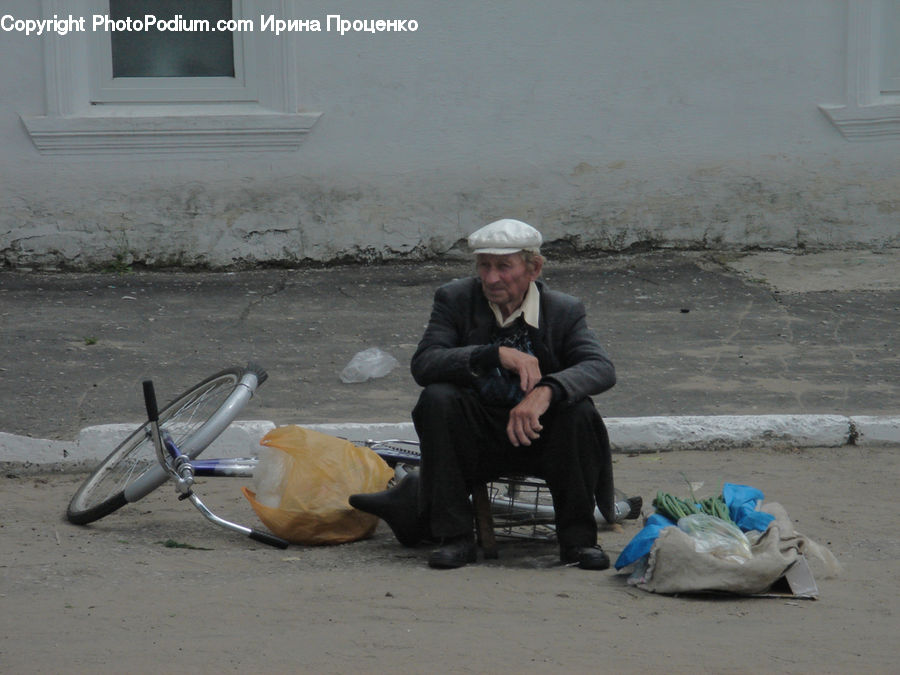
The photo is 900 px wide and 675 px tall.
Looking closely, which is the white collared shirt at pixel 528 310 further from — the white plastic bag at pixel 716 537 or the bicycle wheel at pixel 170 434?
the bicycle wheel at pixel 170 434

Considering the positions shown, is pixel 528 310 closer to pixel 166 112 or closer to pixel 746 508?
pixel 746 508

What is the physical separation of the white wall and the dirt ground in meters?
4.34

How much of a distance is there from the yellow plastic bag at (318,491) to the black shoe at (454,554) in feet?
1.33

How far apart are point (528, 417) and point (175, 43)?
6.02 m

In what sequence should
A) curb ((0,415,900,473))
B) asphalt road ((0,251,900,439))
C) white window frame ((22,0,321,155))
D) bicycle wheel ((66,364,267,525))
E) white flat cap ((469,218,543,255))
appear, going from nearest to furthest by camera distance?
white flat cap ((469,218,543,255))
bicycle wheel ((66,364,267,525))
curb ((0,415,900,473))
asphalt road ((0,251,900,439))
white window frame ((22,0,321,155))

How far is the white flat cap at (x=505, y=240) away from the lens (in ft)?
14.2

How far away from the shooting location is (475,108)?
9.18 meters

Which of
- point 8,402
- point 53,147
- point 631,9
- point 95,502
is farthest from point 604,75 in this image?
point 95,502

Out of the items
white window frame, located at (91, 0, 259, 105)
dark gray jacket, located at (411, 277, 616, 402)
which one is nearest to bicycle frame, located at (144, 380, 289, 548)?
dark gray jacket, located at (411, 277, 616, 402)

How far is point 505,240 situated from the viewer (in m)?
4.34

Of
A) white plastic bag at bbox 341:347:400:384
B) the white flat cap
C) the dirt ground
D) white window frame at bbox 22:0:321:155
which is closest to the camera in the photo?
the dirt ground

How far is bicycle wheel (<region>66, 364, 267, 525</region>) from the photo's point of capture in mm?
4656

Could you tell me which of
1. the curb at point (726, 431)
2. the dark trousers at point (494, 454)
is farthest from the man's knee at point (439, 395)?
the curb at point (726, 431)

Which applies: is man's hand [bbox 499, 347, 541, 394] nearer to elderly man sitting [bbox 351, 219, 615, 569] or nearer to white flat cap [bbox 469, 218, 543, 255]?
elderly man sitting [bbox 351, 219, 615, 569]
